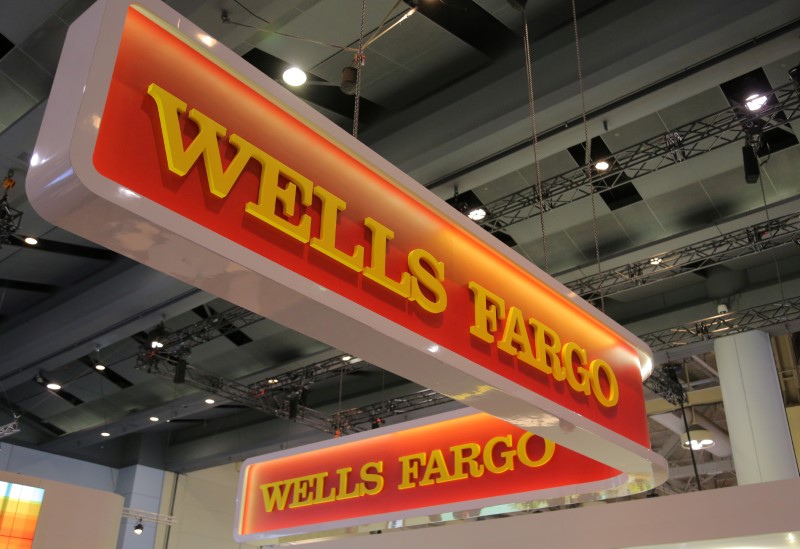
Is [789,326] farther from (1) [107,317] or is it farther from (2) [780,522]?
(1) [107,317]

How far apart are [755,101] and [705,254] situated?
2.45 metres

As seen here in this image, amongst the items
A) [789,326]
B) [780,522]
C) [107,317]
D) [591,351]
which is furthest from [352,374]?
[591,351]

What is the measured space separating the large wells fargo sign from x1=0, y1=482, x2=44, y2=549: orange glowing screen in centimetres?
726

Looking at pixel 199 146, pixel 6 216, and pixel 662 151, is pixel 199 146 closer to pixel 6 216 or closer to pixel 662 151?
pixel 662 151

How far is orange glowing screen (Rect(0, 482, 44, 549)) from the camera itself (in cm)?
802

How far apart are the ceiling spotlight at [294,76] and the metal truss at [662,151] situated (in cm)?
236

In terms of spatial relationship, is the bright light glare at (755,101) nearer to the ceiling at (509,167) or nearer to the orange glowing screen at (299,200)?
the ceiling at (509,167)

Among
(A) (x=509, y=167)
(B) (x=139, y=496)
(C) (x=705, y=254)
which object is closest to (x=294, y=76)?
(A) (x=509, y=167)

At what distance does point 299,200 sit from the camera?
6.60 ft

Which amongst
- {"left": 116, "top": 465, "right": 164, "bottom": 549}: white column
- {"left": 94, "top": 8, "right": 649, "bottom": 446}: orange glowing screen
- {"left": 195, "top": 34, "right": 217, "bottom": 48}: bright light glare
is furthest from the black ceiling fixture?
{"left": 116, "top": 465, "right": 164, "bottom": 549}: white column

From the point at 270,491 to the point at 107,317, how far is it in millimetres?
5732

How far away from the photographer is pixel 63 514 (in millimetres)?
8656

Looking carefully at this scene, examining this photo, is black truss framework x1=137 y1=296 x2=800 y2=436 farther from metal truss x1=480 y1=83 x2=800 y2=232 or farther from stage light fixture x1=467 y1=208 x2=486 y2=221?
stage light fixture x1=467 y1=208 x2=486 y2=221

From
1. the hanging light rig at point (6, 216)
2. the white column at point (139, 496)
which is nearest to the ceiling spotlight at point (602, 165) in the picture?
the hanging light rig at point (6, 216)
